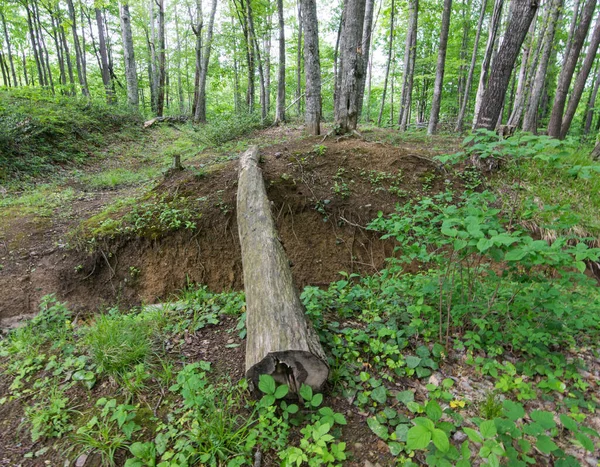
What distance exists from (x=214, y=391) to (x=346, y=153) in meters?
5.44

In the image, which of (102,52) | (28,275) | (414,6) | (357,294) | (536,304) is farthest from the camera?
(102,52)

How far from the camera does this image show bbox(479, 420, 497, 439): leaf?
1.51m

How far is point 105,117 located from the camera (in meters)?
12.2

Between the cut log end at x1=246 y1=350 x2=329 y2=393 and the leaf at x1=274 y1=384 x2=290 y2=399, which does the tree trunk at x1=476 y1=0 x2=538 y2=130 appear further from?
the leaf at x1=274 y1=384 x2=290 y2=399

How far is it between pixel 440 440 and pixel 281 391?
3.07 feet

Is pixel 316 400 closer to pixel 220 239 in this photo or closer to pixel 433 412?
pixel 433 412

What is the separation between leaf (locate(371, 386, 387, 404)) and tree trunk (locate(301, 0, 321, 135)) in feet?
24.4

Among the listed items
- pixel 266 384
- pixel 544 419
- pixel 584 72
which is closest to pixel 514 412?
pixel 544 419

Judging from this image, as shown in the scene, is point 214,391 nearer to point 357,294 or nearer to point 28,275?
point 357,294

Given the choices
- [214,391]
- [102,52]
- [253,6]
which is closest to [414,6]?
[253,6]

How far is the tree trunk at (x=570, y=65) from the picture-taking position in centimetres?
917

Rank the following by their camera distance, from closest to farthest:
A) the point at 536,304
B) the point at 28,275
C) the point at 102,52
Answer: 1. the point at 536,304
2. the point at 28,275
3. the point at 102,52

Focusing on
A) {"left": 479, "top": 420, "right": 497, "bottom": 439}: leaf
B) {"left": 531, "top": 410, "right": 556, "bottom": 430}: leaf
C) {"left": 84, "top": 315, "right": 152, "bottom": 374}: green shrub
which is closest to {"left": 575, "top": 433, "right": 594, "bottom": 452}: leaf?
{"left": 531, "top": 410, "right": 556, "bottom": 430}: leaf

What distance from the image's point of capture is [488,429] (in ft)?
5.05
